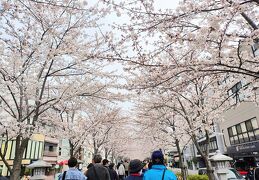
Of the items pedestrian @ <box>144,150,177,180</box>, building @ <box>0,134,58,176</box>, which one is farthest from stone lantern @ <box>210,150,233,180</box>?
building @ <box>0,134,58,176</box>

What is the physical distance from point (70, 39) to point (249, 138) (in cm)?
2141

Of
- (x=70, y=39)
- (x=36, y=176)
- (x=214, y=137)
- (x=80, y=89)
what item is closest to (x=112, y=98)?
(x=80, y=89)

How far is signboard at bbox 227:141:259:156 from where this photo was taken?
67.0 feet

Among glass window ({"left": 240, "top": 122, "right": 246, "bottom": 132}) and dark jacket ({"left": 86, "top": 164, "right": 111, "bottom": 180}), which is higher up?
glass window ({"left": 240, "top": 122, "right": 246, "bottom": 132})

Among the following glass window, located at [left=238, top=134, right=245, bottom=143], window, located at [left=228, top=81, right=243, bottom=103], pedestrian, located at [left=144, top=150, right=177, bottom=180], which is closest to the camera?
pedestrian, located at [left=144, top=150, right=177, bottom=180]

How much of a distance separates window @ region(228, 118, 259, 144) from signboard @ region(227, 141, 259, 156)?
0.59 meters

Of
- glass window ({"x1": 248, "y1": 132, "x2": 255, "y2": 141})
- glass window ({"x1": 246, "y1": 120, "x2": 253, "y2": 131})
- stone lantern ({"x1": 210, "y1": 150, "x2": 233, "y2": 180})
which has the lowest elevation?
stone lantern ({"x1": 210, "y1": 150, "x2": 233, "y2": 180})

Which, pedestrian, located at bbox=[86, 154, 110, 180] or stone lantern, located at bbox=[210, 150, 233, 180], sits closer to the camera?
pedestrian, located at bbox=[86, 154, 110, 180]

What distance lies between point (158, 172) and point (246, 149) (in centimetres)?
2234

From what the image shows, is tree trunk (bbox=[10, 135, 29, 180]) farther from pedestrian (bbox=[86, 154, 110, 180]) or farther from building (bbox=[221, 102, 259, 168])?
building (bbox=[221, 102, 259, 168])

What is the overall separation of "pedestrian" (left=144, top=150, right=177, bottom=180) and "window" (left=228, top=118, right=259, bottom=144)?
819 inches

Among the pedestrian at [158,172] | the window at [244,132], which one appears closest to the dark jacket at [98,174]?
the pedestrian at [158,172]

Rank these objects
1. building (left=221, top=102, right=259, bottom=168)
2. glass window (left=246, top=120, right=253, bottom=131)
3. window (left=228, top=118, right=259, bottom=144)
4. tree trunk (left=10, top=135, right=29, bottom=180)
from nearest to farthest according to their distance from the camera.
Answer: tree trunk (left=10, top=135, right=29, bottom=180)
building (left=221, top=102, right=259, bottom=168)
window (left=228, top=118, right=259, bottom=144)
glass window (left=246, top=120, right=253, bottom=131)

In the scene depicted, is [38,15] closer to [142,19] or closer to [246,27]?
[142,19]
